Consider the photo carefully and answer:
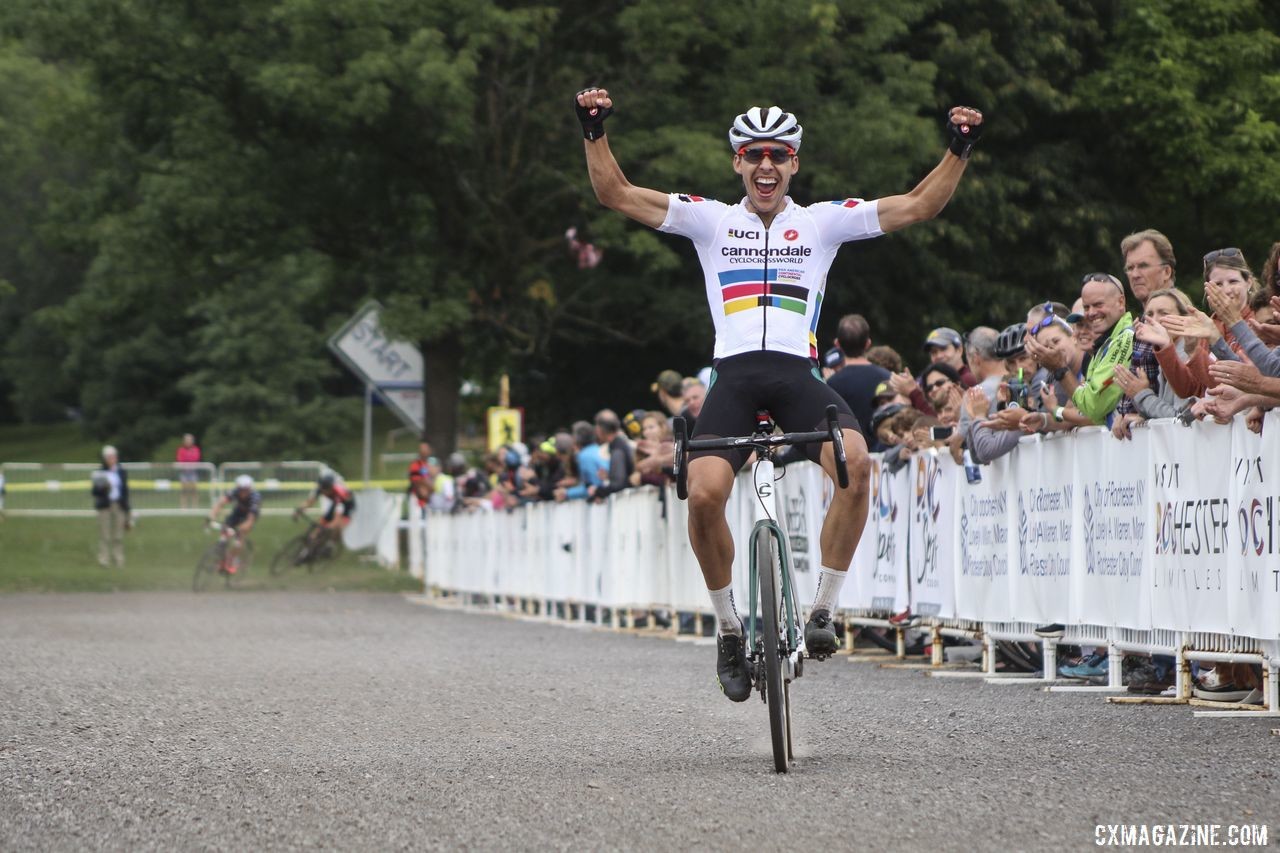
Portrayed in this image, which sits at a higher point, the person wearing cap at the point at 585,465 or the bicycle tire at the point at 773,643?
the person wearing cap at the point at 585,465

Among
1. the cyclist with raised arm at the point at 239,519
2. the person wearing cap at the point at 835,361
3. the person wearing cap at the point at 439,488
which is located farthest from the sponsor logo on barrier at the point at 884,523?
the cyclist with raised arm at the point at 239,519

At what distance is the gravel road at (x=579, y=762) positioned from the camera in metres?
6.40

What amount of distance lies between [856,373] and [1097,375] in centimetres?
325

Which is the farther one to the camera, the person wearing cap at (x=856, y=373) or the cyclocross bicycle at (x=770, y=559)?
the person wearing cap at (x=856, y=373)

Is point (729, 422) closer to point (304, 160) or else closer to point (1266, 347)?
point (1266, 347)

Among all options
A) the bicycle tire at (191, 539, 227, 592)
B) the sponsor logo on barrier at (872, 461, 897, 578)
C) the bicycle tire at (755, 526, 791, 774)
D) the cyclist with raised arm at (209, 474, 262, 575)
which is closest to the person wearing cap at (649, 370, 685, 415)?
the sponsor logo on barrier at (872, 461, 897, 578)

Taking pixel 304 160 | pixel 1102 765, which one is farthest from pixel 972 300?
pixel 1102 765

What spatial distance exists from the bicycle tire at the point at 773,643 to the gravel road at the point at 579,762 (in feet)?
0.53

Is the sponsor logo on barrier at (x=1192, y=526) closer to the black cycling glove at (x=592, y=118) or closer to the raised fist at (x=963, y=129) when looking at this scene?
the raised fist at (x=963, y=129)

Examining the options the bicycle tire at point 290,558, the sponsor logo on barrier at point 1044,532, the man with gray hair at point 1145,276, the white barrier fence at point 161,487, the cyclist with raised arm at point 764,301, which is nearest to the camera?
the cyclist with raised arm at point 764,301

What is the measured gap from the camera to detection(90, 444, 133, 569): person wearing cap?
4284cm

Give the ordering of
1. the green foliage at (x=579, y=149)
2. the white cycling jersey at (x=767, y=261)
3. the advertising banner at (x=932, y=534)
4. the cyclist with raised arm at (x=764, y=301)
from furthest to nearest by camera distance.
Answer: the green foliage at (x=579, y=149)
the advertising banner at (x=932, y=534)
the white cycling jersey at (x=767, y=261)
the cyclist with raised arm at (x=764, y=301)

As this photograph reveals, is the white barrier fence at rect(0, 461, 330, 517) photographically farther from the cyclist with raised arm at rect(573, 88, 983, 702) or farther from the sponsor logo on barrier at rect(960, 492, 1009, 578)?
the cyclist with raised arm at rect(573, 88, 983, 702)

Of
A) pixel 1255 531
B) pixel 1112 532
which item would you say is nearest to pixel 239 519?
pixel 1112 532
